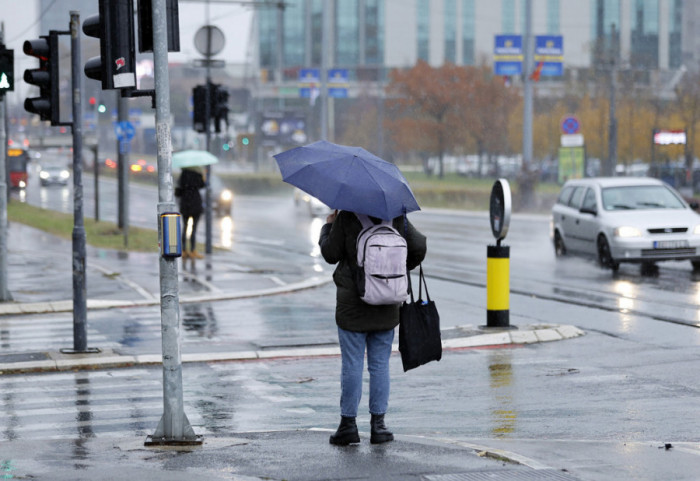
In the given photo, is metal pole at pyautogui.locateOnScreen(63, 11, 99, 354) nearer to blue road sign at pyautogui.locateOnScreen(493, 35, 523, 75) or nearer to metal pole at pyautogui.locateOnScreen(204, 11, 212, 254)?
metal pole at pyautogui.locateOnScreen(204, 11, 212, 254)

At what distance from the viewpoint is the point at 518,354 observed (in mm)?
12617

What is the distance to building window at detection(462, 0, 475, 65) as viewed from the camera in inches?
4250

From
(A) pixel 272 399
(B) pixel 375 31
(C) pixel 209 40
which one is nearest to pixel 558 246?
(C) pixel 209 40

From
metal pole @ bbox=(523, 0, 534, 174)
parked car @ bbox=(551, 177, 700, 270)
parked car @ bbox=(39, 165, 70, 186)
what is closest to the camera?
parked car @ bbox=(551, 177, 700, 270)

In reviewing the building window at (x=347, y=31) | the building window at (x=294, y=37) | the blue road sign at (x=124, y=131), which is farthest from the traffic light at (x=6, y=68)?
the building window at (x=294, y=37)

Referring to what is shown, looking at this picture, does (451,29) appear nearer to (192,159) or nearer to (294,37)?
(294,37)

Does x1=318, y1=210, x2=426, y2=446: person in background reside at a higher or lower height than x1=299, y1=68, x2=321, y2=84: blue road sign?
lower

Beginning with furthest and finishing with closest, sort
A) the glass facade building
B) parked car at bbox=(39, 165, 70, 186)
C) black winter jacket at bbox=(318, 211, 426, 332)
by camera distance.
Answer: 1. the glass facade building
2. parked car at bbox=(39, 165, 70, 186)
3. black winter jacket at bbox=(318, 211, 426, 332)

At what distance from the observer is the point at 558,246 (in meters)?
25.2

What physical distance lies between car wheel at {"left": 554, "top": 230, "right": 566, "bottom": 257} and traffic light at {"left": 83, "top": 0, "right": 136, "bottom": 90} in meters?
17.3

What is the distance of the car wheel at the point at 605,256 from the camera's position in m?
21.8

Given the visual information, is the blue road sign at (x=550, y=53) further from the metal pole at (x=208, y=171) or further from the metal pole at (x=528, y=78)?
the metal pole at (x=208, y=171)

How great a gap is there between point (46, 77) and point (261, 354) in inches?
139

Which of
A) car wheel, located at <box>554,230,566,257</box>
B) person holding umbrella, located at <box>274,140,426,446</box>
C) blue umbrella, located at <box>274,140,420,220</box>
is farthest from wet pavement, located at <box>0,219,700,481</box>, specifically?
car wheel, located at <box>554,230,566,257</box>
